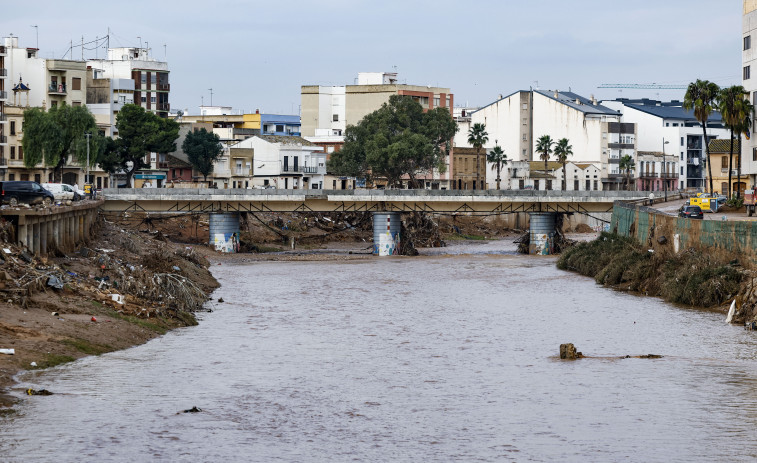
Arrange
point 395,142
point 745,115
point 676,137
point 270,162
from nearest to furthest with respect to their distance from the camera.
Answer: point 745,115, point 395,142, point 270,162, point 676,137

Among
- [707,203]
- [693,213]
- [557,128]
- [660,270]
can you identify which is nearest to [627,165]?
[557,128]

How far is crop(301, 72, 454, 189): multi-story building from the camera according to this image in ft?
484

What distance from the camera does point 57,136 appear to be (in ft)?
334

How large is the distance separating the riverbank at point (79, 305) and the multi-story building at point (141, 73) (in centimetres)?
8324

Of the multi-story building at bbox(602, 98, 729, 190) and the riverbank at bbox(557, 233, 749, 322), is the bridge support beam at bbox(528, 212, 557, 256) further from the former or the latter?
the multi-story building at bbox(602, 98, 729, 190)

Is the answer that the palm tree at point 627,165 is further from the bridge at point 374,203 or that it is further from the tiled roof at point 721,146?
the bridge at point 374,203

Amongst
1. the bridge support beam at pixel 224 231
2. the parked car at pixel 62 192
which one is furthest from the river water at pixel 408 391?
the bridge support beam at pixel 224 231

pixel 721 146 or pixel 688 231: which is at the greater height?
pixel 721 146

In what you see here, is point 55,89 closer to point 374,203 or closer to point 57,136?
point 57,136

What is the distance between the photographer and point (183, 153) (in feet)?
431

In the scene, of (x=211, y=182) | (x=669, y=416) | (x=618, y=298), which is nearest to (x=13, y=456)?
(x=669, y=416)

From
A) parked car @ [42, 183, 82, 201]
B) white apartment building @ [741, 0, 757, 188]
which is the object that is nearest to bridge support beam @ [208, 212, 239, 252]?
parked car @ [42, 183, 82, 201]

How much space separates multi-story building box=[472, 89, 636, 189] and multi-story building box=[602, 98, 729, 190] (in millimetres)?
9765

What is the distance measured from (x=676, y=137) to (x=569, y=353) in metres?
134
